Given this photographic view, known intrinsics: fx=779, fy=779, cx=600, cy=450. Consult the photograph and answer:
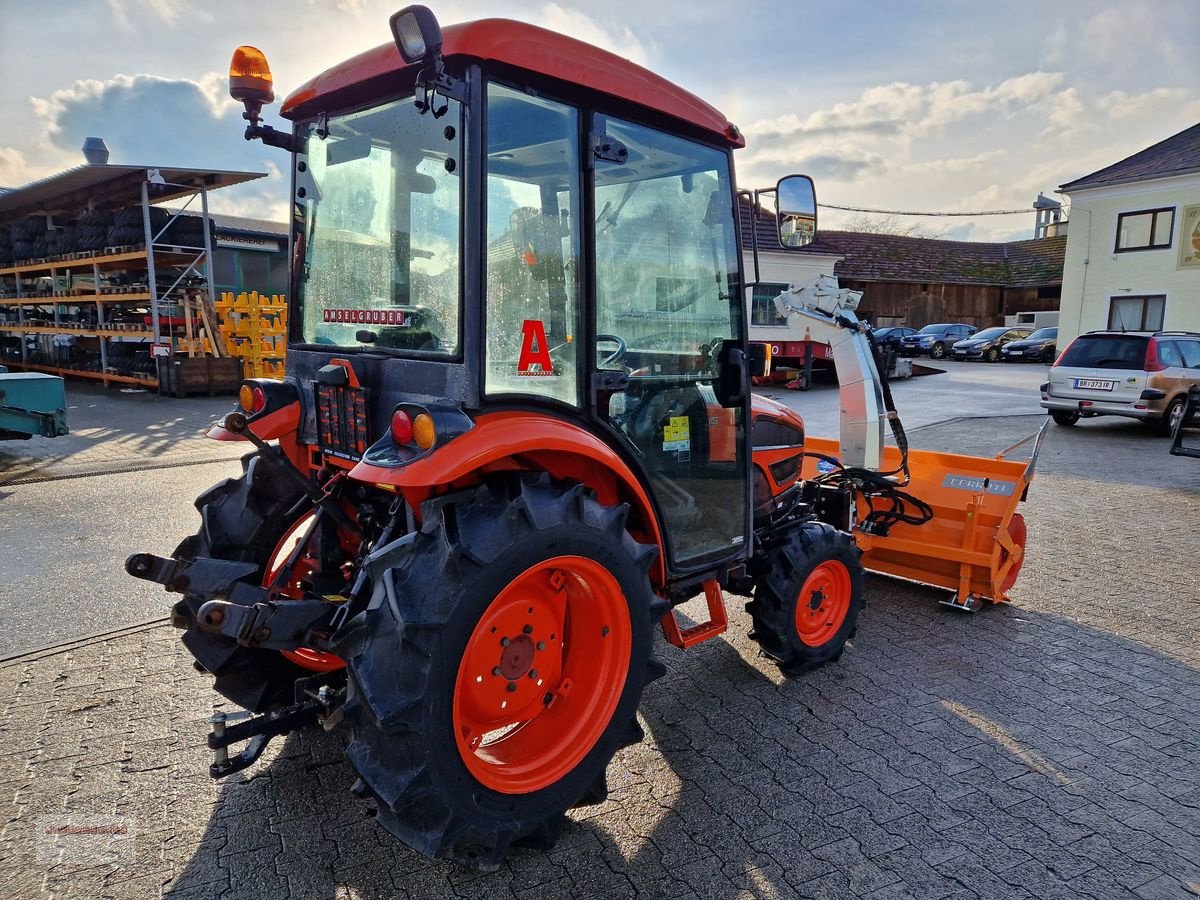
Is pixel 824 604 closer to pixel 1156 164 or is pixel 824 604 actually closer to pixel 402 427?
pixel 402 427

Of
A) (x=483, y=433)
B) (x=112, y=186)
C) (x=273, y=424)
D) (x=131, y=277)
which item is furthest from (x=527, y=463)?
(x=131, y=277)

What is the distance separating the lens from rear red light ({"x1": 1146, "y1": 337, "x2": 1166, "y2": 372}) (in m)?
11.3

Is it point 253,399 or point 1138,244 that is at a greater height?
point 1138,244

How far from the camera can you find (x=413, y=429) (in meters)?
2.24

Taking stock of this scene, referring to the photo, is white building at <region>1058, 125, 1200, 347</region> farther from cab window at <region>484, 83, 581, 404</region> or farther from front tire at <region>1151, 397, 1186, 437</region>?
cab window at <region>484, 83, 581, 404</region>

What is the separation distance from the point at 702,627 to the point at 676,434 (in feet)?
2.68

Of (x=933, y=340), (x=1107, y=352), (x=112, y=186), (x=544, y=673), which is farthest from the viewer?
(x=933, y=340)

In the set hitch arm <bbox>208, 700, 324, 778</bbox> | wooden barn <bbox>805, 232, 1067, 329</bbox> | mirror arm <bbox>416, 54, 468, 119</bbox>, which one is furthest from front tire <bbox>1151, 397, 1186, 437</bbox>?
wooden barn <bbox>805, 232, 1067, 329</bbox>

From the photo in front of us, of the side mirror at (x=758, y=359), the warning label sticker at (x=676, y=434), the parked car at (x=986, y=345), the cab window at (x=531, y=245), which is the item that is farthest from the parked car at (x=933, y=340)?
the cab window at (x=531, y=245)

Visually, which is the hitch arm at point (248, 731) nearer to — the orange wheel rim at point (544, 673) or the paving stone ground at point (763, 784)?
the paving stone ground at point (763, 784)

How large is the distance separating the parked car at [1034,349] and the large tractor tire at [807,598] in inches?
1077

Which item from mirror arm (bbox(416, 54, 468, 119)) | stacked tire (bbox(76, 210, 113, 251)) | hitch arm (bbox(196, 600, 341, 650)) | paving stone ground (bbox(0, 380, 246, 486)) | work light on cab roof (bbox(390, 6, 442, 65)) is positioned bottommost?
paving stone ground (bbox(0, 380, 246, 486))

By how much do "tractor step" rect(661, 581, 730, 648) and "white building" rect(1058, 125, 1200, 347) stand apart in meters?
24.5

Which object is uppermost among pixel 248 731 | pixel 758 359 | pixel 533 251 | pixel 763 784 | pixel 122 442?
pixel 533 251
